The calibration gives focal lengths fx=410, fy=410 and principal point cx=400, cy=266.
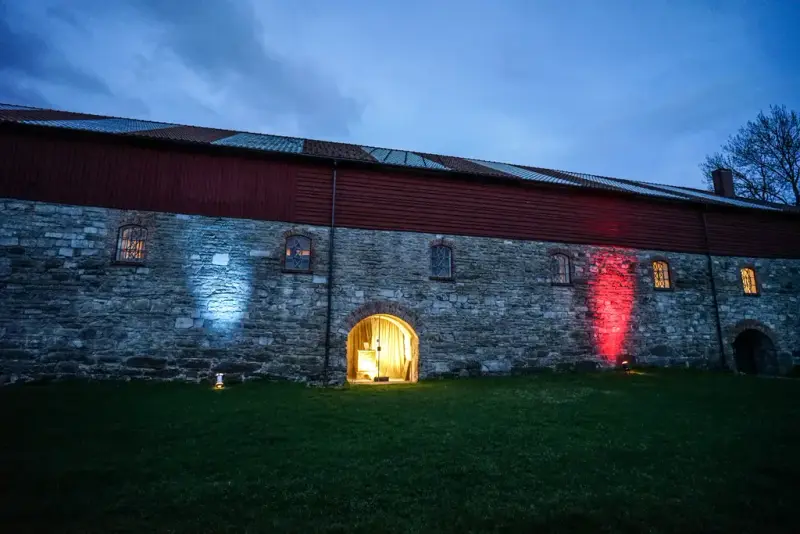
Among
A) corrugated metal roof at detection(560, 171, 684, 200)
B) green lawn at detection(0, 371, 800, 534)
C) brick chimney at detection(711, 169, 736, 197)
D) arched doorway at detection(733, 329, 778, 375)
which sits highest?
brick chimney at detection(711, 169, 736, 197)

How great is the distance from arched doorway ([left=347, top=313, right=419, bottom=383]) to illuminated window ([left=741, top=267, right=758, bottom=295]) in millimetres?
13628

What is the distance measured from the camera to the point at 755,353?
1630cm

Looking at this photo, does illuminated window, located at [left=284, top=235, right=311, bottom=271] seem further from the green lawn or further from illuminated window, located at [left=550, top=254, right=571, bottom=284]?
illuminated window, located at [left=550, top=254, right=571, bottom=284]

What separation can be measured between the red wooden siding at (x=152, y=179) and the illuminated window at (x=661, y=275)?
472 inches

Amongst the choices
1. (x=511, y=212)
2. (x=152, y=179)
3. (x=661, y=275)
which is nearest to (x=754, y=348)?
(x=661, y=275)

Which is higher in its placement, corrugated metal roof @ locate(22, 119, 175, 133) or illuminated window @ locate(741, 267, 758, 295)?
corrugated metal roof @ locate(22, 119, 175, 133)

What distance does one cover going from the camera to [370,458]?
5418mm

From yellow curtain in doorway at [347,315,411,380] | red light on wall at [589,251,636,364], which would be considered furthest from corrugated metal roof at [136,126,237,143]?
red light on wall at [589,251,636,364]

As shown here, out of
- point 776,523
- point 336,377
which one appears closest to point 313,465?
point 776,523

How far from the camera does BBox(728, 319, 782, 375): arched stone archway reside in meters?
15.5

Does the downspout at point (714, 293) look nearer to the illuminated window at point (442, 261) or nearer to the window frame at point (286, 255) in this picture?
the illuminated window at point (442, 261)

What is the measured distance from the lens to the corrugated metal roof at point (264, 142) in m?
12.5

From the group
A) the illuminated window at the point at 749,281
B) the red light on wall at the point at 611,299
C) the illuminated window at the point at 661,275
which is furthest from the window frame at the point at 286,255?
the illuminated window at the point at 749,281

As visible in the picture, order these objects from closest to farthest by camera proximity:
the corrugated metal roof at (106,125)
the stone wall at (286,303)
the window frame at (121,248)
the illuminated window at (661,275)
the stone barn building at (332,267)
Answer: the stone wall at (286,303), the stone barn building at (332,267), the window frame at (121,248), the corrugated metal roof at (106,125), the illuminated window at (661,275)
